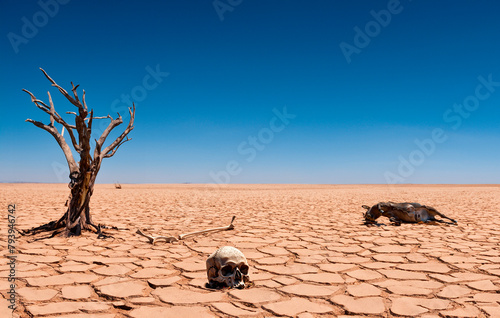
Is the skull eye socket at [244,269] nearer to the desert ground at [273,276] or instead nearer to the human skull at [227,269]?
the human skull at [227,269]

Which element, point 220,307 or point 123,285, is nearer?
point 220,307

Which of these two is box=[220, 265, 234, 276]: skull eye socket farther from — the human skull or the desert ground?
the desert ground

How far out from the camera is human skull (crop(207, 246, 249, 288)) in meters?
2.38

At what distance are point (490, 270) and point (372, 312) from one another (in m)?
1.52

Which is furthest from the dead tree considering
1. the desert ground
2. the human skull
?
the human skull

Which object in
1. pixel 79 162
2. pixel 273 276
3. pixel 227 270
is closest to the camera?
pixel 227 270

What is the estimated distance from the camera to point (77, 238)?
13.7ft

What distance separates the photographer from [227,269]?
8.00ft

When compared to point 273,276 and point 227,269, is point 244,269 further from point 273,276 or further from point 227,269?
point 273,276

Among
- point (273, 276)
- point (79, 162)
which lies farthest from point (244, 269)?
point (79, 162)

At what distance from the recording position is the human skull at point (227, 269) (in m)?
2.38

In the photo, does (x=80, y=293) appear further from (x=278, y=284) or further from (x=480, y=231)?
(x=480, y=231)

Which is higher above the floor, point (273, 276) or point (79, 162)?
point (79, 162)

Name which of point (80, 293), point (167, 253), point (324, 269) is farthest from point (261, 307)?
point (167, 253)
